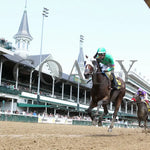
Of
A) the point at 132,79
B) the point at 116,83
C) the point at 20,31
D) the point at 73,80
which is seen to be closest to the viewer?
the point at 116,83

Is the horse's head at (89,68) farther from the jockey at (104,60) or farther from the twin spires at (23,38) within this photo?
the twin spires at (23,38)

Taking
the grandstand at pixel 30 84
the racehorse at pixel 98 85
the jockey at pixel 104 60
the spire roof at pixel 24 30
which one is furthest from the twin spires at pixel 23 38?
the racehorse at pixel 98 85

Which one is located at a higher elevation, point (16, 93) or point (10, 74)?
point (10, 74)

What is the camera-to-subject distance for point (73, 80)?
161 feet

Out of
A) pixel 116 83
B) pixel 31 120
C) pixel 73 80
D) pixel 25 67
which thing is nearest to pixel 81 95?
pixel 73 80

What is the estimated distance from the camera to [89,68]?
25.9 feet

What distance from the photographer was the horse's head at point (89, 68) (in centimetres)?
782

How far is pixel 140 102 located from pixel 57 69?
30.2 m

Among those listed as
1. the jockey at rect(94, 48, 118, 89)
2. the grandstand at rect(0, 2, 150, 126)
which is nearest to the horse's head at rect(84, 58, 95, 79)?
the jockey at rect(94, 48, 118, 89)

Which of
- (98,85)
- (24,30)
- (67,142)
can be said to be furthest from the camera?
(24,30)

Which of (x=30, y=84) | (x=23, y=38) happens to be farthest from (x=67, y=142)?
(x=23, y=38)

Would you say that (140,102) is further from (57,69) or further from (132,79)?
(132,79)

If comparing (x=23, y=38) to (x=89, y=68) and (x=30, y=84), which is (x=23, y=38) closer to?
(x=30, y=84)

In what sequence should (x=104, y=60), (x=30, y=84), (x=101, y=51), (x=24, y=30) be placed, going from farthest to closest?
(x=24, y=30) → (x=30, y=84) → (x=104, y=60) → (x=101, y=51)
